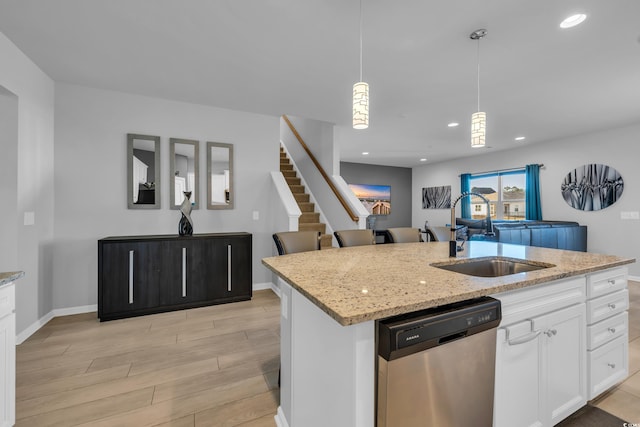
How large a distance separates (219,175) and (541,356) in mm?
3739

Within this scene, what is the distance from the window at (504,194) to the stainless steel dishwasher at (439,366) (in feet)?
20.7

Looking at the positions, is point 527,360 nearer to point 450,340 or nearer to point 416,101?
point 450,340

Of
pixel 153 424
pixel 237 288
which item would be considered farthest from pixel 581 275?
pixel 237 288

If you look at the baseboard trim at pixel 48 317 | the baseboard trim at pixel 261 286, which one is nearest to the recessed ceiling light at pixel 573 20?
the baseboard trim at pixel 261 286

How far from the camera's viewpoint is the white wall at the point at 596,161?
15.6ft

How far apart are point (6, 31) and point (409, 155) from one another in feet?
23.1

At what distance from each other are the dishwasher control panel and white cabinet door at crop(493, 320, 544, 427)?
0.20 m

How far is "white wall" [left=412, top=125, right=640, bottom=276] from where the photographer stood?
4.76 meters

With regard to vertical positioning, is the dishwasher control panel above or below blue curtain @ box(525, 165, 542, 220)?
below

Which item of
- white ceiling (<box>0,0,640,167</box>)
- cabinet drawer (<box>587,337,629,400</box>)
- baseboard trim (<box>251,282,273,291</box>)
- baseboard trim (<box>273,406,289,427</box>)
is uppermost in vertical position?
white ceiling (<box>0,0,640,167</box>)

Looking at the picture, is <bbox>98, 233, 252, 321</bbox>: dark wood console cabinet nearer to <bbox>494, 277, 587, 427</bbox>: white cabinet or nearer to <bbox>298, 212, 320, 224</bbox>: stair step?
<bbox>298, 212, 320, 224</bbox>: stair step

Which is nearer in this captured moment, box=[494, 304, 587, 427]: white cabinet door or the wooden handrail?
box=[494, 304, 587, 427]: white cabinet door

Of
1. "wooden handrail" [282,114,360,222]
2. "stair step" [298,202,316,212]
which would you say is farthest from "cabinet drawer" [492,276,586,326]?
"stair step" [298,202,316,212]

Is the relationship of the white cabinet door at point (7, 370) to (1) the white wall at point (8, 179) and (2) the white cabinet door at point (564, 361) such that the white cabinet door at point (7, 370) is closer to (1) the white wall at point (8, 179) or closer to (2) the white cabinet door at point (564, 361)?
(1) the white wall at point (8, 179)
